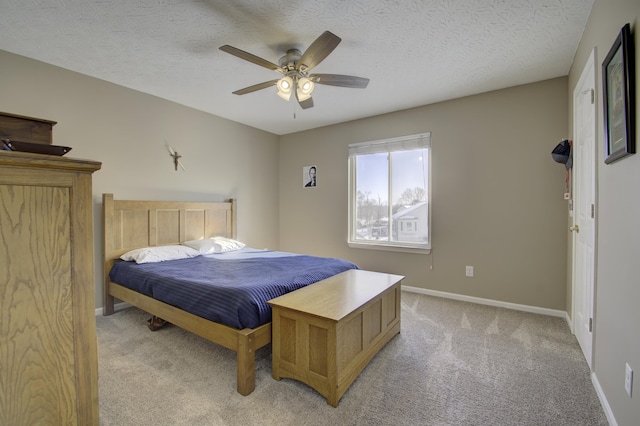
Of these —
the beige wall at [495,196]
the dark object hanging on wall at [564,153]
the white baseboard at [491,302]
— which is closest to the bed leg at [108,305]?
the beige wall at [495,196]

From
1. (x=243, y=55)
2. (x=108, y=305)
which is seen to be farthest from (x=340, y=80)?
(x=108, y=305)

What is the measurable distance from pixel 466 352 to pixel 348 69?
271cm

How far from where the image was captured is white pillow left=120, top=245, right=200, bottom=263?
117 inches

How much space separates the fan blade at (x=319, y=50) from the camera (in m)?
1.83

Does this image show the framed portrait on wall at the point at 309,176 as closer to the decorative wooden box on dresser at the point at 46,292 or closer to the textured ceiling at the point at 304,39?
the textured ceiling at the point at 304,39

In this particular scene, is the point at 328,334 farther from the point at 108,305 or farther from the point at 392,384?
the point at 108,305

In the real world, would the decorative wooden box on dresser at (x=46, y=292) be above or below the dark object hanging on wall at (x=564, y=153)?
below

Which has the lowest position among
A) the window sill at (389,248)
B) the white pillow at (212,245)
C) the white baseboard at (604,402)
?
the white baseboard at (604,402)

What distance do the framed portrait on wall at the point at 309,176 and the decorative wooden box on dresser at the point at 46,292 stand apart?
3.97 m

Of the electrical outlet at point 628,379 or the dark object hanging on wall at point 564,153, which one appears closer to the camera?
the electrical outlet at point 628,379

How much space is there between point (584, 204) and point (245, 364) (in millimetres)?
2804

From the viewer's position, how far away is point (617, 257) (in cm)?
147

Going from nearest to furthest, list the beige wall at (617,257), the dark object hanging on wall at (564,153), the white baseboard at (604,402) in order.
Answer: the beige wall at (617,257)
the white baseboard at (604,402)
the dark object hanging on wall at (564,153)

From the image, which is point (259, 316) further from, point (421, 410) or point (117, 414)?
point (421, 410)
